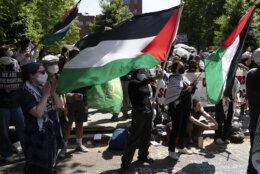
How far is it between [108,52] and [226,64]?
2174 mm

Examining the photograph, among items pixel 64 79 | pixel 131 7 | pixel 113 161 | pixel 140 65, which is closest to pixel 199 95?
pixel 113 161

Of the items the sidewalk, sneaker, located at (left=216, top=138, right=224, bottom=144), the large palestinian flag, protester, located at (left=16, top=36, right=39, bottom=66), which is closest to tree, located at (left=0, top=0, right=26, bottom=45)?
protester, located at (left=16, top=36, right=39, bottom=66)

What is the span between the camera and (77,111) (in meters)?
5.24

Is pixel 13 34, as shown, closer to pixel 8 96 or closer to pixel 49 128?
pixel 8 96

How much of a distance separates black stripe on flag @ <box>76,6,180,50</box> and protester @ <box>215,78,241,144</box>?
10.1 ft

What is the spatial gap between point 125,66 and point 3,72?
96.3 inches

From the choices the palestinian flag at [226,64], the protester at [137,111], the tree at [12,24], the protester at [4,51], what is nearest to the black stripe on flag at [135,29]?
the protester at [137,111]

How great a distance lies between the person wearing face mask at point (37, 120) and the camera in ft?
9.35

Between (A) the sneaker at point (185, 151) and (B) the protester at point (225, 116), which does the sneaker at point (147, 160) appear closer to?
(A) the sneaker at point (185, 151)

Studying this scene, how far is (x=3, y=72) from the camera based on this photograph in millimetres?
4645

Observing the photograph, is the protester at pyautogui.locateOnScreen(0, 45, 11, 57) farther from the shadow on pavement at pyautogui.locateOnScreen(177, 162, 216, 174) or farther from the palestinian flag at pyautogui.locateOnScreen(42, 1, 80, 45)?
the shadow on pavement at pyautogui.locateOnScreen(177, 162, 216, 174)

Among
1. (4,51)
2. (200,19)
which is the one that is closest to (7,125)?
(4,51)

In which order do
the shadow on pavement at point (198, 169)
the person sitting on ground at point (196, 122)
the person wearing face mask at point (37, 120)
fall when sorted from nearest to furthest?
1. the person wearing face mask at point (37, 120)
2. the shadow on pavement at point (198, 169)
3. the person sitting on ground at point (196, 122)

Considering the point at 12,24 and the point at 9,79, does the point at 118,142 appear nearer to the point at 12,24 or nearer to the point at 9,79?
the point at 9,79
